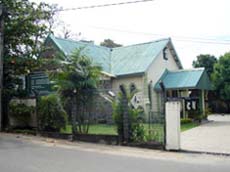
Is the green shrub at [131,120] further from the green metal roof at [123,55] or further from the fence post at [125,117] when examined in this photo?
the green metal roof at [123,55]

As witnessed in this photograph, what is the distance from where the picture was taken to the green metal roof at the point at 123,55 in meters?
31.2

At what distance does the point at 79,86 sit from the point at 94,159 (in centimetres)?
558

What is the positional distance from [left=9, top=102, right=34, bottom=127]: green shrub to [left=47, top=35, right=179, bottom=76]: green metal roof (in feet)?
30.5

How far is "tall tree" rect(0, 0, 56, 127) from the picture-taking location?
74.9ft

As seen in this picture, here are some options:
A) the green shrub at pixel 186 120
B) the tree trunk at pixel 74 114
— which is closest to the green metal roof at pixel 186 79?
the green shrub at pixel 186 120

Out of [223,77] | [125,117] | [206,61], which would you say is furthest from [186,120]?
[206,61]

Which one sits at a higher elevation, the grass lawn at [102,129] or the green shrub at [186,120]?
the green shrub at [186,120]

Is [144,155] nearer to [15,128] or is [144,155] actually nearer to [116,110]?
[116,110]

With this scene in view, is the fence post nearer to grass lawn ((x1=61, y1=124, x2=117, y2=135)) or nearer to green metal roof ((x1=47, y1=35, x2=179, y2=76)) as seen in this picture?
grass lawn ((x1=61, y1=124, x2=117, y2=135))

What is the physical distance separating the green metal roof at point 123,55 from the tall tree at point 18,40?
20.8 feet

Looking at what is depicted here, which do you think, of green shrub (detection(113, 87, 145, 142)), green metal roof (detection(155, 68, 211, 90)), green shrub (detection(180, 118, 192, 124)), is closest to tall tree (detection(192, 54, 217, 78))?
green metal roof (detection(155, 68, 211, 90))

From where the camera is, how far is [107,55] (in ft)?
116

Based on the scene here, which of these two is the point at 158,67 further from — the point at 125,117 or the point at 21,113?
the point at 125,117

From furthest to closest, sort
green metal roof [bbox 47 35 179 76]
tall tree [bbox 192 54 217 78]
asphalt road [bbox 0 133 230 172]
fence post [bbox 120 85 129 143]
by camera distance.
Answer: tall tree [bbox 192 54 217 78]
green metal roof [bbox 47 35 179 76]
fence post [bbox 120 85 129 143]
asphalt road [bbox 0 133 230 172]
